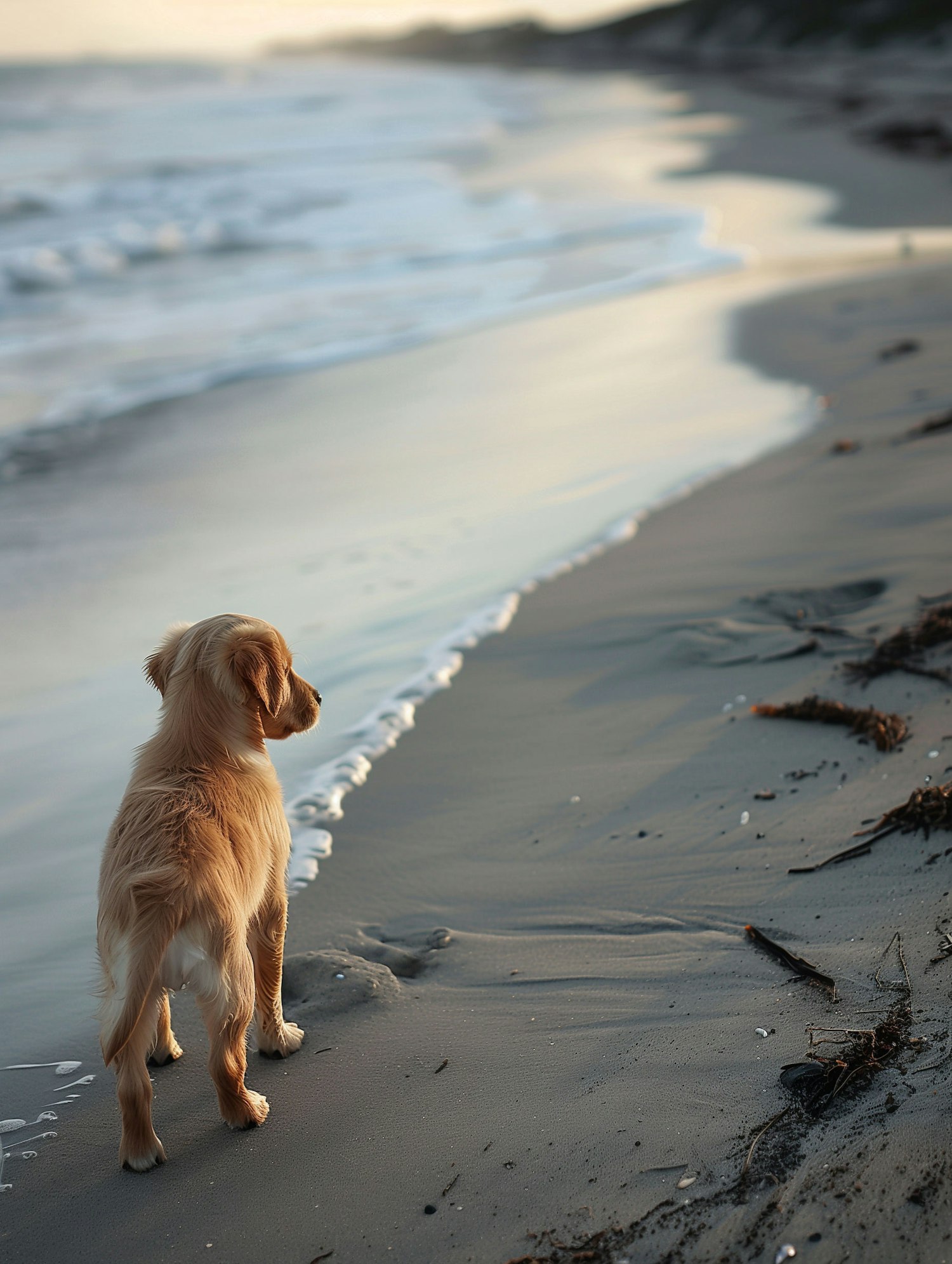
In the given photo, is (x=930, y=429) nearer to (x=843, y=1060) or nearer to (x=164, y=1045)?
(x=843, y=1060)

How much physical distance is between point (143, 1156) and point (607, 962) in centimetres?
129

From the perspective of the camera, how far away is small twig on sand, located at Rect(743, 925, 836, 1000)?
261 cm

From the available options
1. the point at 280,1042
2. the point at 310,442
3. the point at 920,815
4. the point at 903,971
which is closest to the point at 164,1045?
the point at 280,1042

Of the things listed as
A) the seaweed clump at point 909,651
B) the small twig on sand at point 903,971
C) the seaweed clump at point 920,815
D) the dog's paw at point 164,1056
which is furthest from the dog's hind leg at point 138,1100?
the seaweed clump at point 909,651

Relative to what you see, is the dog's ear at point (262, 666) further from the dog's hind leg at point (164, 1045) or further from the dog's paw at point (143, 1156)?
the dog's paw at point (143, 1156)

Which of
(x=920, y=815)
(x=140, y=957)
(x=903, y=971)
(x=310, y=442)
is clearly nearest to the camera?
(x=140, y=957)

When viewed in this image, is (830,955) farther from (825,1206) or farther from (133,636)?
(133,636)

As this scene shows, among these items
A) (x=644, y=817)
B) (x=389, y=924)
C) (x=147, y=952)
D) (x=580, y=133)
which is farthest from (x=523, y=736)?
(x=580, y=133)

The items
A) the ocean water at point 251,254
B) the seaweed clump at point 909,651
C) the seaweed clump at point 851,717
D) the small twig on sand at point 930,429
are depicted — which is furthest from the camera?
the ocean water at point 251,254

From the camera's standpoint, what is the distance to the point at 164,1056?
285 centimetres

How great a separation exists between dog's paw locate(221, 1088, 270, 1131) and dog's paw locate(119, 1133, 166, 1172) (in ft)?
0.55

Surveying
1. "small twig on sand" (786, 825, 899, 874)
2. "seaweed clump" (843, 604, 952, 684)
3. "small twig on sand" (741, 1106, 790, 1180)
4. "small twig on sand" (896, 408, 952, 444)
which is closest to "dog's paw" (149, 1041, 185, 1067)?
"small twig on sand" (741, 1106, 790, 1180)

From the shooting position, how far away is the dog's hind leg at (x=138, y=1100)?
2.36m

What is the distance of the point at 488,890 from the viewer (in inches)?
133
